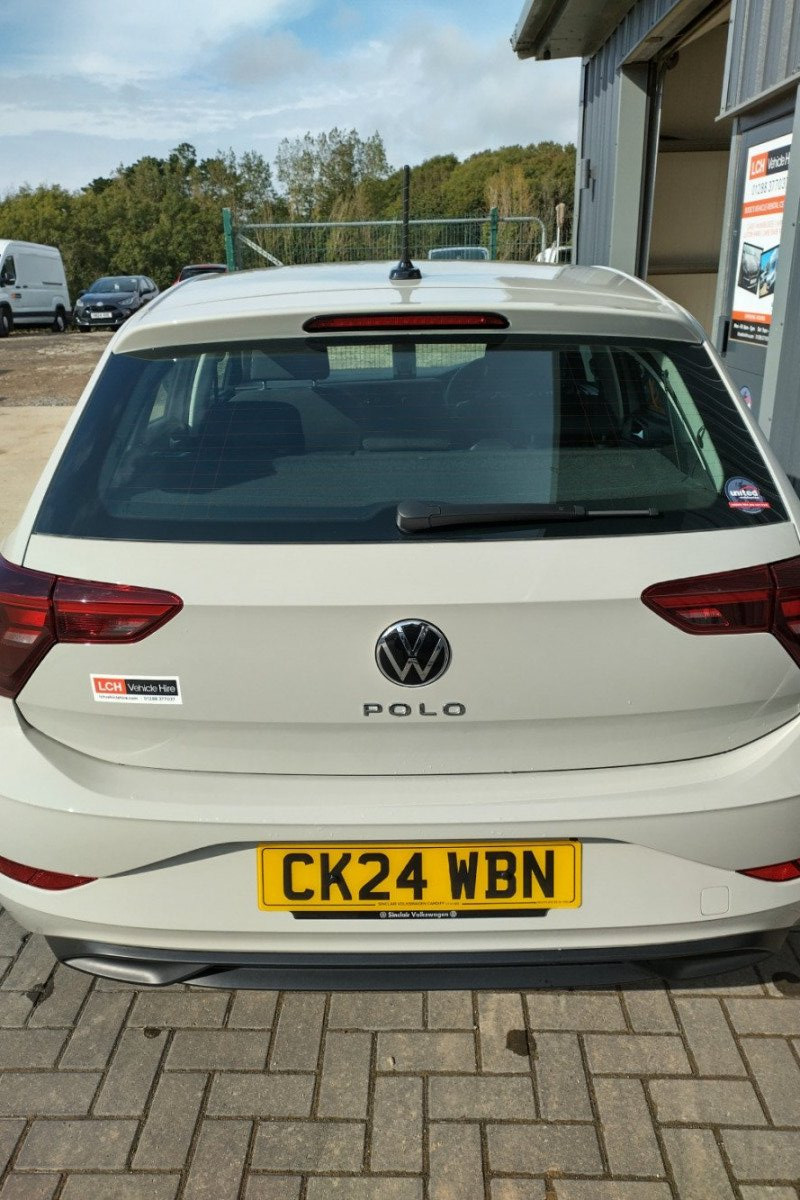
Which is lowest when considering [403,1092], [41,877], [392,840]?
[403,1092]

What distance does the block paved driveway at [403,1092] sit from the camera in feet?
6.55

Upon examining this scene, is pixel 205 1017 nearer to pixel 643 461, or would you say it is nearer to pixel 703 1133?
pixel 703 1133

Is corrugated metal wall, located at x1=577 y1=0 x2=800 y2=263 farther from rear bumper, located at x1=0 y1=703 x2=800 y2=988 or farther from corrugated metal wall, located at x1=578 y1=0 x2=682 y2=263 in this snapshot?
rear bumper, located at x1=0 y1=703 x2=800 y2=988

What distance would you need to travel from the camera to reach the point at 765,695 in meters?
→ 1.92

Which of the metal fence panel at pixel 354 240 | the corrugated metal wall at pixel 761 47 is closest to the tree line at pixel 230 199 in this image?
the metal fence panel at pixel 354 240

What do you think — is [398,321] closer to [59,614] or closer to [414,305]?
[414,305]

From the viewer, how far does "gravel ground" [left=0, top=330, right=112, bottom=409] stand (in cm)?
1429

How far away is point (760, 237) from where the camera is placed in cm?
534

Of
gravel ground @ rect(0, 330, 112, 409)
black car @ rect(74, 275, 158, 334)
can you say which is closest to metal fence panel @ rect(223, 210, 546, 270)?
gravel ground @ rect(0, 330, 112, 409)

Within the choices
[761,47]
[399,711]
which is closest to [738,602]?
[399,711]

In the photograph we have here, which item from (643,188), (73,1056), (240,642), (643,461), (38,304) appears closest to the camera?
(240,642)

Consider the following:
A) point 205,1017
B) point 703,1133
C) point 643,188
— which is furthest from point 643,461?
point 643,188

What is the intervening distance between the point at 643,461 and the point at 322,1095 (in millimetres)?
1501

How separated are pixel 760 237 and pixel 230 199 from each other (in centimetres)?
4874
